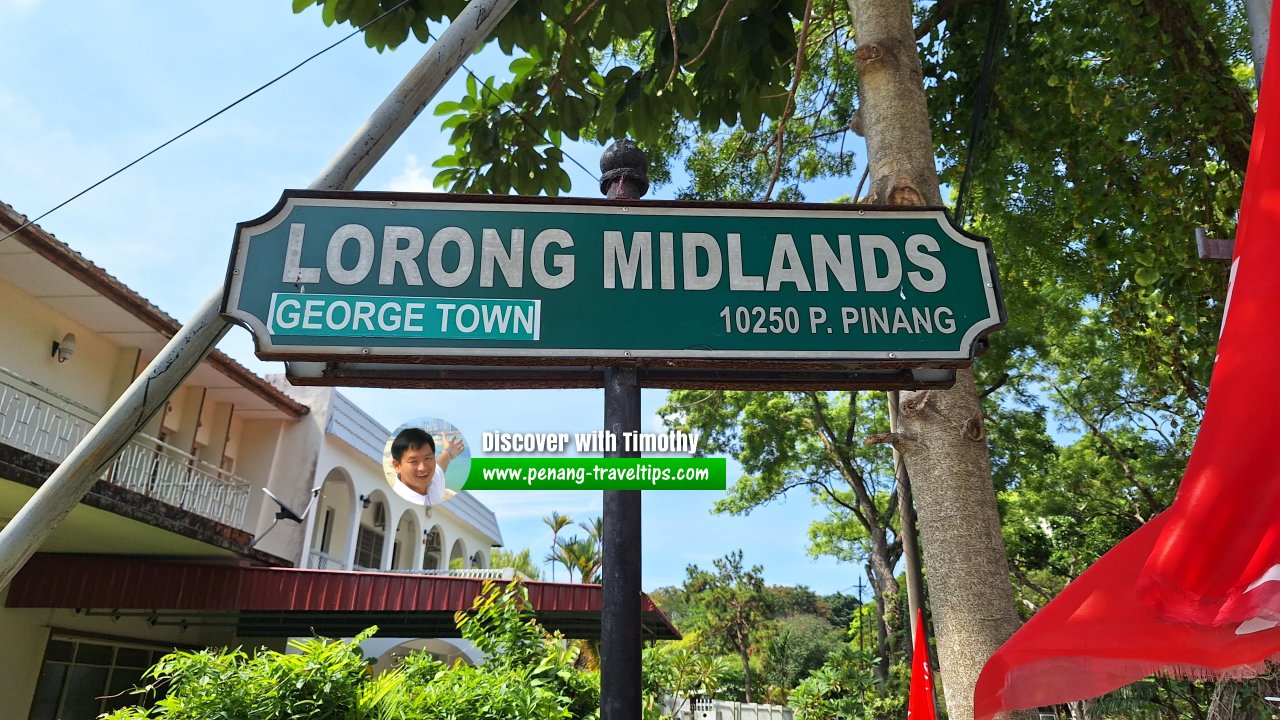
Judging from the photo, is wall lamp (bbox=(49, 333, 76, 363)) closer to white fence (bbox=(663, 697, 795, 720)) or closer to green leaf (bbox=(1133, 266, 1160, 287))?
green leaf (bbox=(1133, 266, 1160, 287))

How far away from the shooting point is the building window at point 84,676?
10969mm

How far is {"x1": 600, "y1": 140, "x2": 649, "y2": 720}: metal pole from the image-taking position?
150 cm

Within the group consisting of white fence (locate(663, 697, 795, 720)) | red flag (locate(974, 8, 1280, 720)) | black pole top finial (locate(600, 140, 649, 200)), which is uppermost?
black pole top finial (locate(600, 140, 649, 200))

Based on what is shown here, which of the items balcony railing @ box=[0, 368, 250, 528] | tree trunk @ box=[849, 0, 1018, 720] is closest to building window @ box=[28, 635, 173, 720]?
balcony railing @ box=[0, 368, 250, 528]

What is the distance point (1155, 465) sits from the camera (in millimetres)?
16391

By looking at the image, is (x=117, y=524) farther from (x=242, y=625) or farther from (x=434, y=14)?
(x=434, y=14)

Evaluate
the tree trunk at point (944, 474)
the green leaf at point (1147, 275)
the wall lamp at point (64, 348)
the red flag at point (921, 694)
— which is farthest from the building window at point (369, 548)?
the tree trunk at point (944, 474)

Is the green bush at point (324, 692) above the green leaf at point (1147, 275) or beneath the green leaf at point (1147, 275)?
beneath

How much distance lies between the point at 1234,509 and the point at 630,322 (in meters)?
1.11

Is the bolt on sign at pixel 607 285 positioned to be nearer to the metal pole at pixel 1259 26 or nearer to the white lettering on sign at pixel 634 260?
the white lettering on sign at pixel 634 260

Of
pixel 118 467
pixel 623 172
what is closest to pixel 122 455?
pixel 118 467

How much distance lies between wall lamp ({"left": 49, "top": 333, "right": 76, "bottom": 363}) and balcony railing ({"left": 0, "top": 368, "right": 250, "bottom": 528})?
0.86 meters

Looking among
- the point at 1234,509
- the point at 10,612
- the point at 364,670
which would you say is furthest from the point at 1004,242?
the point at 10,612

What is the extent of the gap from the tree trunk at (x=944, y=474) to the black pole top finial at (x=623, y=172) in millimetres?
1114
